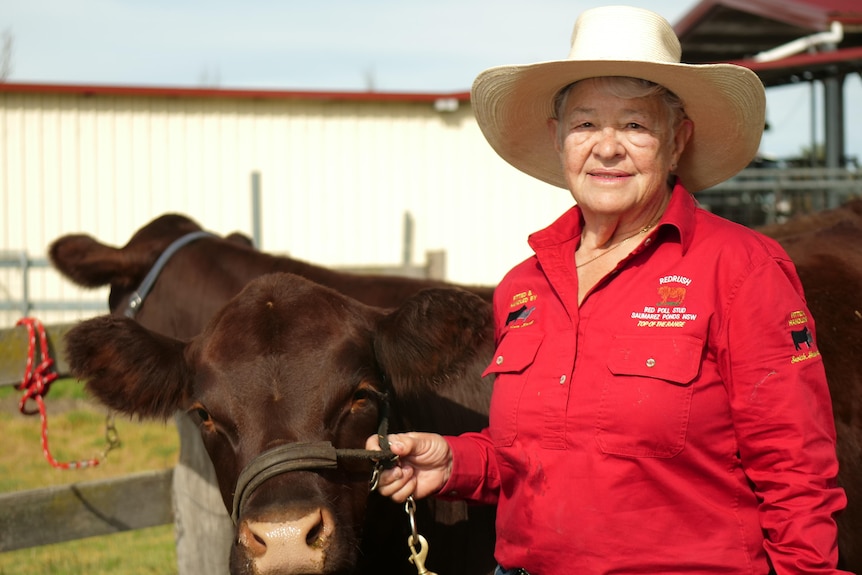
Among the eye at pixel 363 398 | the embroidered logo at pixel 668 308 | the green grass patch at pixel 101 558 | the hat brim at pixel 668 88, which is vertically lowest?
the green grass patch at pixel 101 558

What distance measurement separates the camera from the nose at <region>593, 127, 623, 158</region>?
8.52 feet

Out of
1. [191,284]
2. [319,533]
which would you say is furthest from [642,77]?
[191,284]

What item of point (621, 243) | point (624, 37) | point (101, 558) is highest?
point (624, 37)

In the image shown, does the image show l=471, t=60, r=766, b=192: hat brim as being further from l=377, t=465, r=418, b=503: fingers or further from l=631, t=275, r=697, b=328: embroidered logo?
l=377, t=465, r=418, b=503: fingers

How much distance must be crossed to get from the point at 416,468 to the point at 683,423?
0.85 meters

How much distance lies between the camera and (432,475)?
279cm

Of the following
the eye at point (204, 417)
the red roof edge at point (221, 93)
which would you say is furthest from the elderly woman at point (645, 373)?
the red roof edge at point (221, 93)

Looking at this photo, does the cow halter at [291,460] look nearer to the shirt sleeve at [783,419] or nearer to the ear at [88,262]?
the shirt sleeve at [783,419]

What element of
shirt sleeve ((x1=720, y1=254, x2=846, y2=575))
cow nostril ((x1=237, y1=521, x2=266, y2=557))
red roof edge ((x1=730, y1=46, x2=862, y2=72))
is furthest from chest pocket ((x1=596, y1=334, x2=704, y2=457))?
red roof edge ((x1=730, y1=46, x2=862, y2=72))

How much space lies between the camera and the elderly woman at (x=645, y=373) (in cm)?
226

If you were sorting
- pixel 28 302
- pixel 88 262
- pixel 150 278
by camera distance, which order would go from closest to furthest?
pixel 150 278 → pixel 88 262 → pixel 28 302

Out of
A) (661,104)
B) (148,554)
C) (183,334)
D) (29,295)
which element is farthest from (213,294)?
(29,295)

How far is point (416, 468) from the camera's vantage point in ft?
9.19

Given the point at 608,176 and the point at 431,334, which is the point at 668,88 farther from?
the point at 431,334
